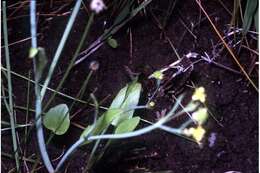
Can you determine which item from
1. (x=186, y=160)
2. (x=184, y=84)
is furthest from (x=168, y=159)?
(x=184, y=84)

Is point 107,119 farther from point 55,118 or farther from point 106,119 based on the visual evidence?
point 55,118

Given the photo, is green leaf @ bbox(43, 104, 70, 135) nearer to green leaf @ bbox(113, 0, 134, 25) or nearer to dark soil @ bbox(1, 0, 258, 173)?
dark soil @ bbox(1, 0, 258, 173)

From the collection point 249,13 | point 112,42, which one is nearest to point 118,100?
point 112,42

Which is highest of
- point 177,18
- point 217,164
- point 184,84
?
point 177,18

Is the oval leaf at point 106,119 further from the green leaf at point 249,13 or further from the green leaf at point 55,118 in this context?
the green leaf at point 249,13

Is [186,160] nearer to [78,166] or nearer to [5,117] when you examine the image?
[78,166]

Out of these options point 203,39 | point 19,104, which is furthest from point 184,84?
point 19,104

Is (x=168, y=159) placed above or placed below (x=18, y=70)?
below
